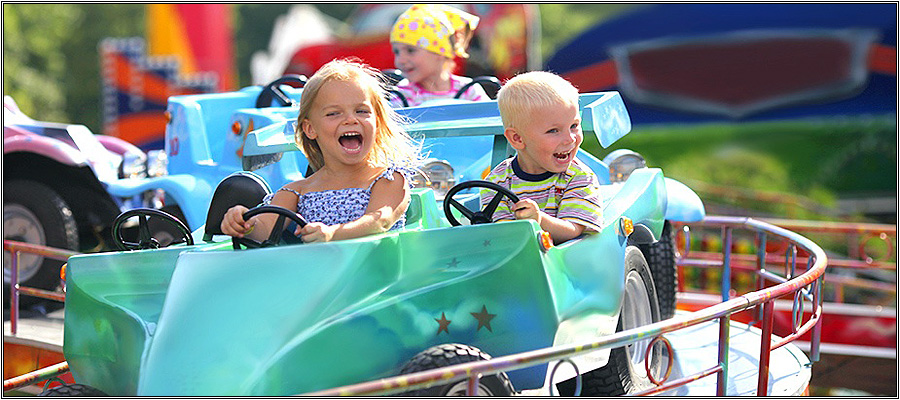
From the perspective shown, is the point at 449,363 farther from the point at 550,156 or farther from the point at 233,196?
the point at 233,196

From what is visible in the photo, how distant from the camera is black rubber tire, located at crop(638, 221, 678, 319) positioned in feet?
15.2

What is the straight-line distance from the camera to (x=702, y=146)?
14.8m

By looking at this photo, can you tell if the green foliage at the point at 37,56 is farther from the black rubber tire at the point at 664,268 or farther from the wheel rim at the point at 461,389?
the wheel rim at the point at 461,389

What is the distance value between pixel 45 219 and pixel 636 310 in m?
3.49

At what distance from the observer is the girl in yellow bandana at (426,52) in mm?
5383

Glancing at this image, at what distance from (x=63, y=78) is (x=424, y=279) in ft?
74.0

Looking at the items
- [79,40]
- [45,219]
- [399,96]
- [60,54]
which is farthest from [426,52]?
→ [79,40]

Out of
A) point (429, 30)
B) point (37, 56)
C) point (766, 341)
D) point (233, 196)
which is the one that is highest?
point (37, 56)

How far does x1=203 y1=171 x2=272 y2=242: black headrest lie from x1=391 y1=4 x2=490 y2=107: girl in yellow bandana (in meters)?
1.86

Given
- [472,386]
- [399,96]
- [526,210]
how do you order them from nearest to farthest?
[472,386] → [526,210] → [399,96]

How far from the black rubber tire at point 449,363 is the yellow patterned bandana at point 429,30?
9.06ft

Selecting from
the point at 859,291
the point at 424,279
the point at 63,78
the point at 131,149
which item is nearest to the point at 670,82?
the point at 859,291

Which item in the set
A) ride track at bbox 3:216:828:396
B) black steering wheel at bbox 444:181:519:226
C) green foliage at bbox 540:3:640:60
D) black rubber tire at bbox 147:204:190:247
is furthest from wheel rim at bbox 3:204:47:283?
green foliage at bbox 540:3:640:60

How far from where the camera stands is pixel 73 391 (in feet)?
9.50
